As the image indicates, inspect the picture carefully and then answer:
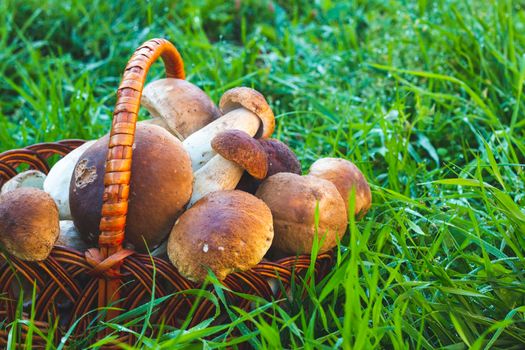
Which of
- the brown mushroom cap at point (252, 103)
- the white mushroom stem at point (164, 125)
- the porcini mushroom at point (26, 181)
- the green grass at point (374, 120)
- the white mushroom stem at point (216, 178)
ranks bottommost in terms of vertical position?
the green grass at point (374, 120)

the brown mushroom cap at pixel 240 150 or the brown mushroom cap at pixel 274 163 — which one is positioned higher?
the brown mushroom cap at pixel 240 150

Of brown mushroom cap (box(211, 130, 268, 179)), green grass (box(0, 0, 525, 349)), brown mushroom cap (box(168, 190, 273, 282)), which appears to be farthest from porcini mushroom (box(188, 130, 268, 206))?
green grass (box(0, 0, 525, 349))

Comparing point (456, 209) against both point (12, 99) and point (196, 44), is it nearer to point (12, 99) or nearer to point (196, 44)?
point (196, 44)

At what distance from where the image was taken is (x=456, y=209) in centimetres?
212

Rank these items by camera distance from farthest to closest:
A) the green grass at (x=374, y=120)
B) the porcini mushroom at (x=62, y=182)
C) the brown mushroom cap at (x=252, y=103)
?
the brown mushroom cap at (x=252, y=103) < the porcini mushroom at (x=62, y=182) < the green grass at (x=374, y=120)

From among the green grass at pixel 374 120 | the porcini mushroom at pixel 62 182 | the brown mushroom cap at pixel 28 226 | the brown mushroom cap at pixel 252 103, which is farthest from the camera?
the brown mushroom cap at pixel 252 103

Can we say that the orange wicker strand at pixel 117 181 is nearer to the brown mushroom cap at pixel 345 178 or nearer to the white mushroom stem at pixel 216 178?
the white mushroom stem at pixel 216 178

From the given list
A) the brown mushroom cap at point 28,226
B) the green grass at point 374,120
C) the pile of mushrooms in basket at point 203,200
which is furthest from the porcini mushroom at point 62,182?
the green grass at point 374,120

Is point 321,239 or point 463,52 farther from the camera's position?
point 463,52

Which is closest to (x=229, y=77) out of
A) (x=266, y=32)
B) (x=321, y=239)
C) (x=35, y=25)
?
(x=266, y=32)

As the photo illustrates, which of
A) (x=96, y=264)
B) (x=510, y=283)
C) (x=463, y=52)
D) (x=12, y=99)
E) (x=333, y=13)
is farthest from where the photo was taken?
(x=333, y=13)

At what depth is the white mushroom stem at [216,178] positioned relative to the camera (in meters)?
1.92

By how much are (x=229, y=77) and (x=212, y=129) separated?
1517 millimetres

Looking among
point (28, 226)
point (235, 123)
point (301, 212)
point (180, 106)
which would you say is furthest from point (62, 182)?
point (301, 212)
